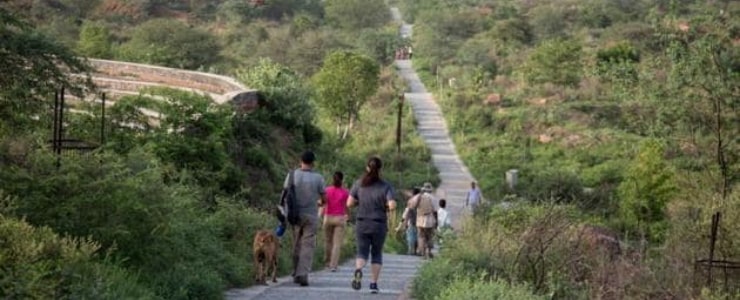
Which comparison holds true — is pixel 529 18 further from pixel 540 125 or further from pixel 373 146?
pixel 373 146

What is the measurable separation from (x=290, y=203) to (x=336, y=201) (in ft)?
3.52

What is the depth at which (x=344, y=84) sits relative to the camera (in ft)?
160

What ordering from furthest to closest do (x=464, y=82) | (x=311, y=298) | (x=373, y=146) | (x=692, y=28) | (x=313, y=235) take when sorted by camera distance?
(x=464, y=82) → (x=373, y=146) → (x=692, y=28) → (x=313, y=235) → (x=311, y=298)

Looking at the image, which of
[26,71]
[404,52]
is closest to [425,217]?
[26,71]

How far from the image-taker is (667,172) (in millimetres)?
35250

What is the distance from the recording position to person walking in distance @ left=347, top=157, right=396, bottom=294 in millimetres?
12352

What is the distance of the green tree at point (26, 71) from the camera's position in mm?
16172

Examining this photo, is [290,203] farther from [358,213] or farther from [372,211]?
[372,211]

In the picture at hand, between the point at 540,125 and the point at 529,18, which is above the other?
the point at 529,18

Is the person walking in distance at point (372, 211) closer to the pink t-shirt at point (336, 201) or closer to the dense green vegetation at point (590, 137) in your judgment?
the dense green vegetation at point (590, 137)

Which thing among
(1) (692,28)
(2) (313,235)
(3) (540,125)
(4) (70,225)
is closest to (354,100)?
(3) (540,125)

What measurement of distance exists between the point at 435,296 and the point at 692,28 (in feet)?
63.5

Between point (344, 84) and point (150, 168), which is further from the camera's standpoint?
point (344, 84)

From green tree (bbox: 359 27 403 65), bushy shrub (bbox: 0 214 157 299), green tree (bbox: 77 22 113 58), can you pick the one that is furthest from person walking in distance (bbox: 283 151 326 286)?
green tree (bbox: 359 27 403 65)
